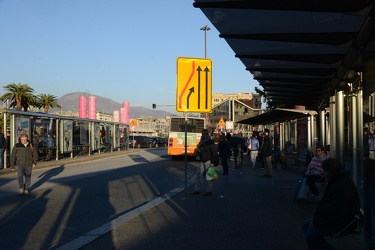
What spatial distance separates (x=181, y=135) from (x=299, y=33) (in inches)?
871

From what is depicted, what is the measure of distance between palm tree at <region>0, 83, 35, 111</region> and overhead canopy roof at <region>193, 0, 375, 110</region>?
4730 centimetres

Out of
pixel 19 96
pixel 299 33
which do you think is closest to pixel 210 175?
pixel 299 33

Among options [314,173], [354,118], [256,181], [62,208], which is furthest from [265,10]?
[256,181]

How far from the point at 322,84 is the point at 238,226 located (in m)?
4.04

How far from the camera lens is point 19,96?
2020 inches

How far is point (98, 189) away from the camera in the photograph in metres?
13.4

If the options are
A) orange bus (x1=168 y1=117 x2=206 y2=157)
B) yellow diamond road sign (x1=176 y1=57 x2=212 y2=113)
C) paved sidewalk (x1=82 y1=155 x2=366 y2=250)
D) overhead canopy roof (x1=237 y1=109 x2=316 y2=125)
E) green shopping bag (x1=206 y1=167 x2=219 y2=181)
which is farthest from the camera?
orange bus (x1=168 y1=117 x2=206 y2=157)

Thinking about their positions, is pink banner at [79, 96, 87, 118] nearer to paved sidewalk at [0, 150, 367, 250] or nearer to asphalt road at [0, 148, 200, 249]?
asphalt road at [0, 148, 200, 249]

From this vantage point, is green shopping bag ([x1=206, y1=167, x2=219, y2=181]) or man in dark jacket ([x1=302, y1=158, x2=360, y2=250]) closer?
man in dark jacket ([x1=302, y1=158, x2=360, y2=250])

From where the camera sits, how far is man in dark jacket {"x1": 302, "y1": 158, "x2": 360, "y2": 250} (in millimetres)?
4961

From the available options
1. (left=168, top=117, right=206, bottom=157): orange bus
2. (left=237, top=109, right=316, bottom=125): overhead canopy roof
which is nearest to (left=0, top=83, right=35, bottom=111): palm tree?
(left=168, top=117, right=206, bottom=157): orange bus

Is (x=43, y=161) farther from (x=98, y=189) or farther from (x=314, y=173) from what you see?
(x=314, y=173)

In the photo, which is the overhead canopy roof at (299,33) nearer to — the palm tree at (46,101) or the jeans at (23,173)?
the jeans at (23,173)

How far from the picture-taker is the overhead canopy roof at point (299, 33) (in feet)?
15.9
